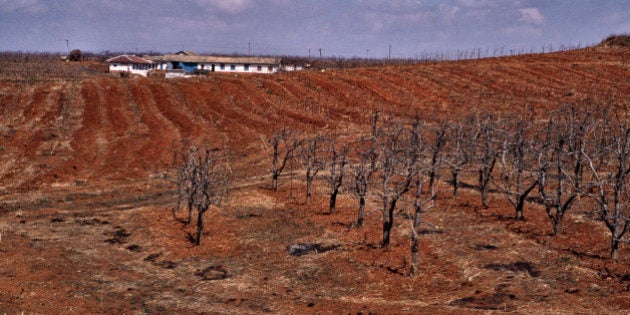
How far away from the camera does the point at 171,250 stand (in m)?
22.3

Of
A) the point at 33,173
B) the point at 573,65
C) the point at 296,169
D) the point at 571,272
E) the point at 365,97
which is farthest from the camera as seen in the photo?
the point at 573,65

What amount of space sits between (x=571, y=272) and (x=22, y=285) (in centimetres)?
1880

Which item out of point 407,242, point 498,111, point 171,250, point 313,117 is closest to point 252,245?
point 171,250

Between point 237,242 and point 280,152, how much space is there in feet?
60.8

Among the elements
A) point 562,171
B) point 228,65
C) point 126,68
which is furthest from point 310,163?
point 126,68

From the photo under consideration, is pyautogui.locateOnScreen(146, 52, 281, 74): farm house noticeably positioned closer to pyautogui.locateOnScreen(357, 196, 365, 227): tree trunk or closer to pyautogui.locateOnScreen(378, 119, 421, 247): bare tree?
pyautogui.locateOnScreen(378, 119, 421, 247): bare tree

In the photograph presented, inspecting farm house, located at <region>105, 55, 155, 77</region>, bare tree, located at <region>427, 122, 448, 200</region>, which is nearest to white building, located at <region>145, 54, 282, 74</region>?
farm house, located at <region>105, 55, 155, 77</region>

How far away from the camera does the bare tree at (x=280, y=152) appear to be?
31253mm

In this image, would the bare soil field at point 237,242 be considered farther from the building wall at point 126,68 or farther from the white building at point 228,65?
the building wall at point 126,68

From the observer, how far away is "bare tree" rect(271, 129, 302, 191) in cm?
3125

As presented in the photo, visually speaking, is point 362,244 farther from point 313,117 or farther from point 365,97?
point 365,97

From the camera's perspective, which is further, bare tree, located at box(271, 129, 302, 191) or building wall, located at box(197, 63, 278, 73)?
building wall, located at box(197, 63, 278, 73)

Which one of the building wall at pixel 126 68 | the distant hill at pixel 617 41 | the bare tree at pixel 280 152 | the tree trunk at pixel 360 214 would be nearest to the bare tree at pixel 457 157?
the tree trunk at pixel 360 214

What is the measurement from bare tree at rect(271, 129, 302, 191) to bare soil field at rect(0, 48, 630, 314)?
966 millimetres
